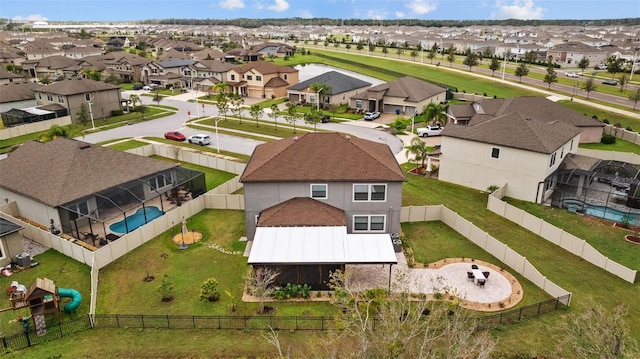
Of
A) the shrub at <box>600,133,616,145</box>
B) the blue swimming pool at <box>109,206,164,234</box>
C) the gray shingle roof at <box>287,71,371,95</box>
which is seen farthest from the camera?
the gray shingle roof at <box>287,71,371,95</box>

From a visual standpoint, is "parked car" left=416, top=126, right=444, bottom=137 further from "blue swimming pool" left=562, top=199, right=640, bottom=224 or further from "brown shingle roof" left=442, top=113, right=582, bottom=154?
"blue swimming pool" left=562, top=199, right=640, bottom=224

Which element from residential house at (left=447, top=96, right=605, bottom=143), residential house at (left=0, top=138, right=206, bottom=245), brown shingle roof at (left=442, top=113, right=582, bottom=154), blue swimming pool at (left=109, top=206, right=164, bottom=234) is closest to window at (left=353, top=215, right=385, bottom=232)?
brown shingle roof at (left=442, top=113, right=582, bottom=154)

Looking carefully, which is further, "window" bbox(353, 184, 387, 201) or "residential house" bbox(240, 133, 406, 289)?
"window" bbox(353, 184, 387, 201)

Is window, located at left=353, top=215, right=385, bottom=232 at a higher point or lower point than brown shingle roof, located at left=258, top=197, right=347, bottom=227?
lower

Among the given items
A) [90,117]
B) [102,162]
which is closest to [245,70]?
[90,117]

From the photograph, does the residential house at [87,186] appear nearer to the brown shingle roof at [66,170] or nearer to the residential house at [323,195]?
the brown shingle roof at [66,170]
